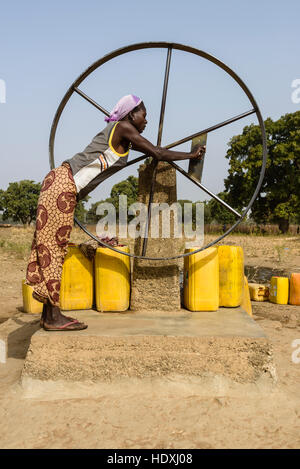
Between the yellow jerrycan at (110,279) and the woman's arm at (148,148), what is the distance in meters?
0.86

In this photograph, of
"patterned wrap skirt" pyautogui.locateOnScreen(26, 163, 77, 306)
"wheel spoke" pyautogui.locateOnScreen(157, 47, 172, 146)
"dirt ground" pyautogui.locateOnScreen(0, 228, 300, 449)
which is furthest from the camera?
"wheel spoke" pyautogui.locateOnScreen(157, 47, 172, 146)

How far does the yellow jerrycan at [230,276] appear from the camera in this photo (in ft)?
11.8

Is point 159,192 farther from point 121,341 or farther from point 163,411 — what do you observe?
point 163,411

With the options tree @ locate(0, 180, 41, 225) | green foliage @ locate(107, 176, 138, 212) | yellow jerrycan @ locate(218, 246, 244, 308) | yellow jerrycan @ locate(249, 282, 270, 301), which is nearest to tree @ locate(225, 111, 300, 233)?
green foliage @ locate(107, 176, 138, 212)

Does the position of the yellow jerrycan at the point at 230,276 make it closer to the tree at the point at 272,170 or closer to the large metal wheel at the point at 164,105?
the large metal wheel at the point at 164,105

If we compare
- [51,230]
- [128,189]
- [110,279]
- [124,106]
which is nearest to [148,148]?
[124,106]

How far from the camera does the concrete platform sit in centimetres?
275

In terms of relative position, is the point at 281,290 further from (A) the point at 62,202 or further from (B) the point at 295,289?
(A) the point at 62,202

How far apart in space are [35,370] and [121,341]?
1.98 feet

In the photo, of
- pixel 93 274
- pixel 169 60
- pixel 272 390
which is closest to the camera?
pixel 272 390

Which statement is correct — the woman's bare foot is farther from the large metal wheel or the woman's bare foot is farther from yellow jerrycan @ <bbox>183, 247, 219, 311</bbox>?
yellow jerrycan @ <bbox>183, 247, 219, 311</bbox>

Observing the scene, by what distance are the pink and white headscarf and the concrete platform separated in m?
1.60

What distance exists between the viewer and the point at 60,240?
9.66ft

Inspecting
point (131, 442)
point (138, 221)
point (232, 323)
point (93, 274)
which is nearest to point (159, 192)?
point (138, 221)
